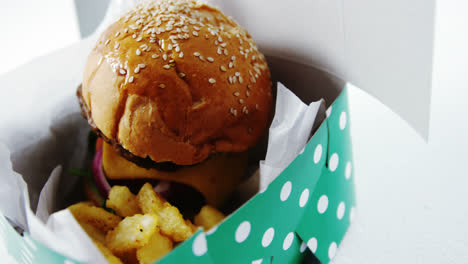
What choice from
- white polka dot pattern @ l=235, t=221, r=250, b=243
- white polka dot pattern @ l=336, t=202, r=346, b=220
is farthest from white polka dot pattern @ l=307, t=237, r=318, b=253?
white polka dot pattern @ l=235, t=221, r=250, b=243

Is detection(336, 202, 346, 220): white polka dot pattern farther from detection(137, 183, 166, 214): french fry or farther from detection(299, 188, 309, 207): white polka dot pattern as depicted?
detection(137, 183, 166, 214): french fry

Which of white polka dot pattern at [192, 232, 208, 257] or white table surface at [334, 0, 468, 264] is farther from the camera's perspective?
white table surface at [334, 0, 468, 264]

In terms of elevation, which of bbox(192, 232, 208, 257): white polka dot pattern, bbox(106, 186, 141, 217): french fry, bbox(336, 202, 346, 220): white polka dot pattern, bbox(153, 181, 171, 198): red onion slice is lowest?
bbox(336, 202, 346, 220): white polka dot pattern

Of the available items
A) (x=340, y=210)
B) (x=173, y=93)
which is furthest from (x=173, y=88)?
(x=340, y=210)

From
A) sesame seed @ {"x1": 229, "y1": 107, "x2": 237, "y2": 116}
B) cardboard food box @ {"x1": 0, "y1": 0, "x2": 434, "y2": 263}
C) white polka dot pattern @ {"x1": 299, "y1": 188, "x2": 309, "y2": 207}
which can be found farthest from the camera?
sesame seed @ {"x1": 229, "y1": 107, "x2": 237, "y2": 116}

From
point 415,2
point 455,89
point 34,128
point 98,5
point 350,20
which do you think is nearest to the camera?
point 415,2

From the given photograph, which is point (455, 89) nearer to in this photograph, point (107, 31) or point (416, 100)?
point (416, 100)

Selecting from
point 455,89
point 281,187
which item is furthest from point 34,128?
point 455,89
